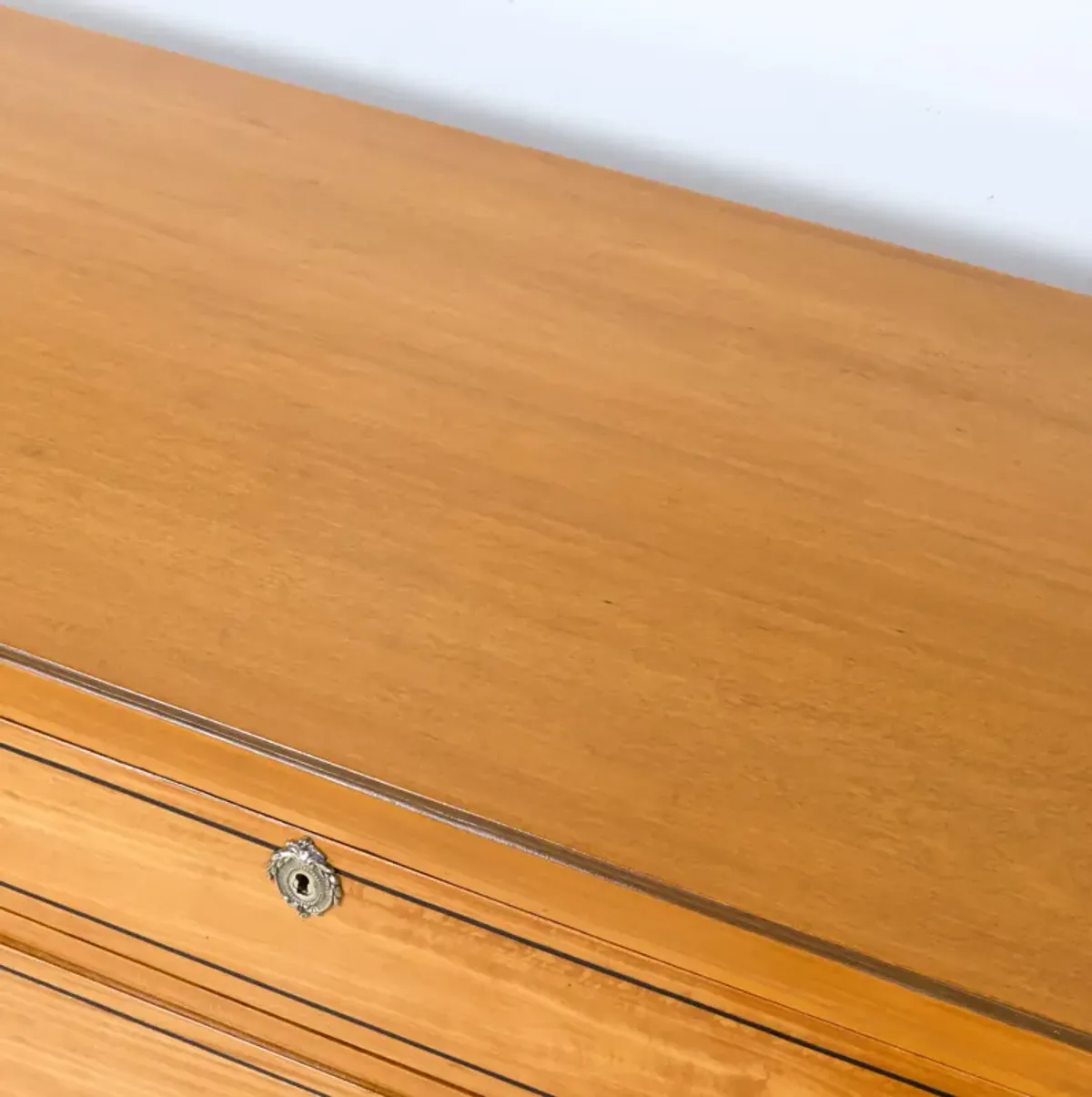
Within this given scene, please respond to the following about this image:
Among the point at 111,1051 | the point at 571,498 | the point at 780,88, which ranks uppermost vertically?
the point at 780,88

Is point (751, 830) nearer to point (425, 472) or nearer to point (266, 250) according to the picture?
point (425, 472)

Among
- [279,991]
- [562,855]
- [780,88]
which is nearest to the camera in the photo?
[562,855]

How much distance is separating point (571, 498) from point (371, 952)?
0.74 ft

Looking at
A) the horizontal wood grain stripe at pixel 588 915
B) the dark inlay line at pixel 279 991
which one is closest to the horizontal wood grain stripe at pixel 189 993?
the dark inlay line at pixel 279 991

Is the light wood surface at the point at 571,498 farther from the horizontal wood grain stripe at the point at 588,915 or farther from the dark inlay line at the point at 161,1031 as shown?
the dark inlay line at the point at 161,1031

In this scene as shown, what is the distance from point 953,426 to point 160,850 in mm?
448

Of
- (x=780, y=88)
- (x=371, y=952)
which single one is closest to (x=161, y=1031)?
(x=371, y=952)

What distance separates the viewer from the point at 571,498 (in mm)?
583

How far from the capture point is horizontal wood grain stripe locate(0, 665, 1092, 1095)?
17.4 inches

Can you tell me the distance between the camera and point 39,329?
62 centimetres

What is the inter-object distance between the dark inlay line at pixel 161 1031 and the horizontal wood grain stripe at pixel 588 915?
0.52 ft

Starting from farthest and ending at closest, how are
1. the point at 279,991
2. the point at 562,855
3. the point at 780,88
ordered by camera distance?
1. the point at 780,88
2. the point at 279,991
3. the point at 562,855

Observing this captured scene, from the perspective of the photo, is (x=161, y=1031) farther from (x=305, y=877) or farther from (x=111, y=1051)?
(x=305, y=877)

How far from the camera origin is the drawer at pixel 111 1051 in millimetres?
601
